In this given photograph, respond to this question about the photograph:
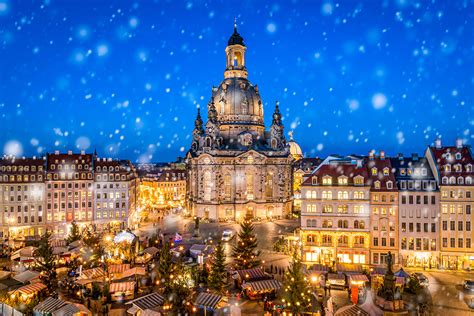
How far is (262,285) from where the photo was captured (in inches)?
1427

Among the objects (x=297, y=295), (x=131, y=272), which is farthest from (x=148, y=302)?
(x=297, y=295)

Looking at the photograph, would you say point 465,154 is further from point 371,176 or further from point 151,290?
point 151,290

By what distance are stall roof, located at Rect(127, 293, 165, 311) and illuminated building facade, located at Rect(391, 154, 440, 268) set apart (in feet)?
97.8

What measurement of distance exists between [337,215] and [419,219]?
31.3 ft

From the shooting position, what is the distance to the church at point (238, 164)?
281ft

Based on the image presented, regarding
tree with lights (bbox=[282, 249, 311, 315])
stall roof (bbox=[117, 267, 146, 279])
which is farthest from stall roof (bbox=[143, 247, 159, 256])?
tree with lights (bbox=[282, 249, 311, 315])

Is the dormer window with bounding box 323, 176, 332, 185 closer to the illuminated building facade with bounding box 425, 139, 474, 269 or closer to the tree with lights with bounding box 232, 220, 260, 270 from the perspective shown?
the tree with lights with bounding box 232, 220, 260, 270

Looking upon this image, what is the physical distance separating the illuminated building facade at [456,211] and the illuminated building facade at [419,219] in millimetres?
807

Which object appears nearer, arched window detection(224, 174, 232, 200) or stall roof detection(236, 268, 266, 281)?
stall roof detection(236, 268, 266, 281)

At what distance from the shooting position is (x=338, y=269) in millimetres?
41375

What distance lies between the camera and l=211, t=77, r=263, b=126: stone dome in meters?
93.6

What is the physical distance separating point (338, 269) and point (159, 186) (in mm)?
93706

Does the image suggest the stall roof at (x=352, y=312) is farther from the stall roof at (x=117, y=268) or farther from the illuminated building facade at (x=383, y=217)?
the stall roof at (x=117, y=268)

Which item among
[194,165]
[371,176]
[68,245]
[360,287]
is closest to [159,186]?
[194,165]
